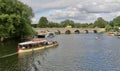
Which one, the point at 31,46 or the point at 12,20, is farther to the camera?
the point at 12,20

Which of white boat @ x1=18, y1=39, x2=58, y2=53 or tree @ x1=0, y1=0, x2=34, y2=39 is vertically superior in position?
tree @ x1=0, y1=0, x2=34, y2=39

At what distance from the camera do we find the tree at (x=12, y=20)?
99.1m

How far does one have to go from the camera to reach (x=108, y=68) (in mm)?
52062

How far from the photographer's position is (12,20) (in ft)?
329

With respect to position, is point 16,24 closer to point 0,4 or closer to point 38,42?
point 0,4

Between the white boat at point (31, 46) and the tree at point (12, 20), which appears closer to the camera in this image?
the white boat at point (31, 46)

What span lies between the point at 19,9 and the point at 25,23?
550 centimetres

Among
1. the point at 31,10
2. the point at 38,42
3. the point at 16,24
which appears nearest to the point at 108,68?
the point at 38,42

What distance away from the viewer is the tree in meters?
99.1

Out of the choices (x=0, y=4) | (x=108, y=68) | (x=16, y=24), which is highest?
(x=0, y=4)

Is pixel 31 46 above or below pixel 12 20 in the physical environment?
below

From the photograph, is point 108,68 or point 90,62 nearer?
point 108,68

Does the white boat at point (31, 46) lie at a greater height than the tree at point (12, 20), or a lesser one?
lesser

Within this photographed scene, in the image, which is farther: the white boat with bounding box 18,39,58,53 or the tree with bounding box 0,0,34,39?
the tree with bounding box 0,0,34,39
